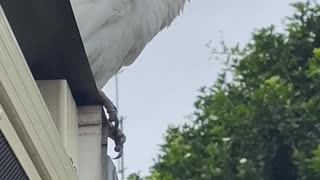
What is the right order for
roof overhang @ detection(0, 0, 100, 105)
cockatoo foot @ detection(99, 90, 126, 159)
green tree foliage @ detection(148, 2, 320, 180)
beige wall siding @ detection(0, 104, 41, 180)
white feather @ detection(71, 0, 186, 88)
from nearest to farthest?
beige wall siding @ detection(0, 104, 41, 180) < roof overhang @ detection(0, 0, 100, 105) < cockatoo foot @ detection(99, 90, 126, 159) < white feather @ detection(71, 0, 186, 88) < green tree foliage @ detection(148, 2, 320, 180)

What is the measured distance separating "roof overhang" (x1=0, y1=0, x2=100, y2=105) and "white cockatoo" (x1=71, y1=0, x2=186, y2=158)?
110cm

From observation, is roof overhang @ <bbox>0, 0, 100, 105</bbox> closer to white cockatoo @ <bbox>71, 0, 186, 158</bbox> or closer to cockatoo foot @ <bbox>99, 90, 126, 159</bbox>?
cockatoo foot @ <bbox>99, 90, 126, 159</bbox>

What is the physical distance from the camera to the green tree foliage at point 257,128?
29.1ft

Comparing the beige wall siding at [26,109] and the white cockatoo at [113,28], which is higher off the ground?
the white cockatoo at [113,28]

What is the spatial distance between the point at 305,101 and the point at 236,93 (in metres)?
0.64

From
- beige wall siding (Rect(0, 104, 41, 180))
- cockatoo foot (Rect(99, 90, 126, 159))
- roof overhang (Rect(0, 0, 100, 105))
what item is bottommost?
beige wall siding (Rect(0, 104, 41, 180))

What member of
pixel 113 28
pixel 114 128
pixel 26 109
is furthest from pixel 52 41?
pixel 113 28

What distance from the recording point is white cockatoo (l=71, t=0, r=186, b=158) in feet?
13.9

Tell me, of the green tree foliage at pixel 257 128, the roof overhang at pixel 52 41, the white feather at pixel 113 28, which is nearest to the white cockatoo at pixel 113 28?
the white feather at pixel 113 28

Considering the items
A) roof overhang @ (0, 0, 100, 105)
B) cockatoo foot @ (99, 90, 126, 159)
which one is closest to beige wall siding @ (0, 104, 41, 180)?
roof overhang @ (0, 0, 100, 105)

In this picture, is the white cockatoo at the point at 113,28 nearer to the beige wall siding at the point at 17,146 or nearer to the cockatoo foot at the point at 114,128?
the cockatoo foot at the point at 114,128

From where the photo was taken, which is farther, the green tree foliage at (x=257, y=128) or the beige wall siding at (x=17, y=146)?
the green tree foliage at (x=257, y=128)

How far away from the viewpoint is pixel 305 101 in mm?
9328

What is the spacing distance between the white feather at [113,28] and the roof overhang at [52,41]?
1098mm
